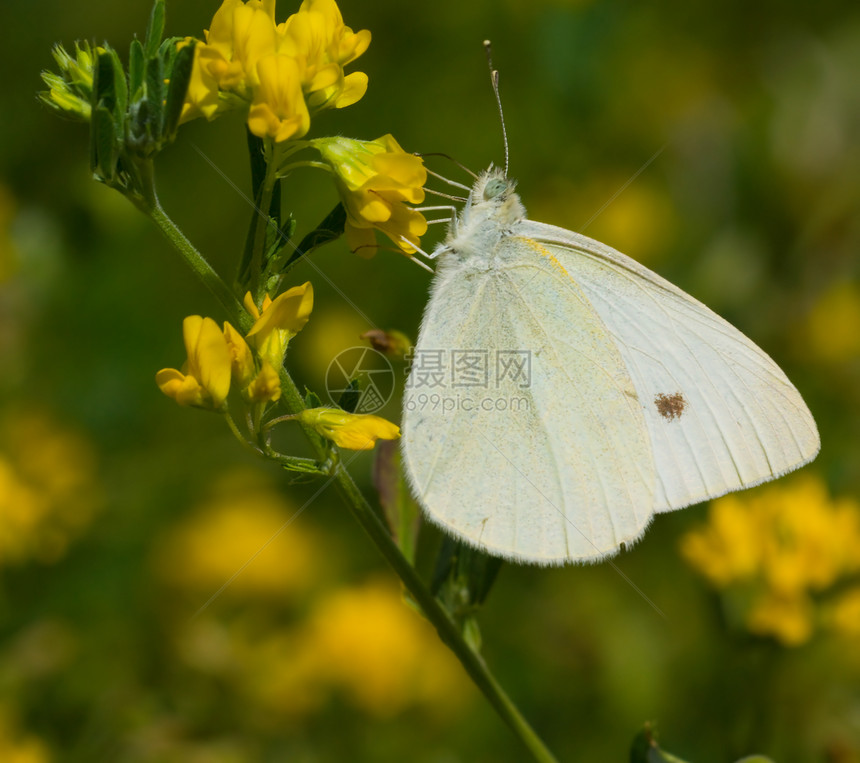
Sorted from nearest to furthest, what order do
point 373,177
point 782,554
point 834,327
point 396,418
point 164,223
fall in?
point 164,223 → point 373,177 → point 782,554 → point 396,418 → point 834,327

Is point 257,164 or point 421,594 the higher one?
point 257,164

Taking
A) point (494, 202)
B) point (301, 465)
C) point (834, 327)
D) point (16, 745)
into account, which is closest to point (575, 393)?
point (494, 202)

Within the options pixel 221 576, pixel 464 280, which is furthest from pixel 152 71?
pixel 221 576

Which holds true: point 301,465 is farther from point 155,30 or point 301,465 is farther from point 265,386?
point 155,30

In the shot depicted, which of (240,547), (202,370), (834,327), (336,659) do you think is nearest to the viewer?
(202,370)

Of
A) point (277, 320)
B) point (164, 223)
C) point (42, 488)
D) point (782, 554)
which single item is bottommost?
point (782, 554)

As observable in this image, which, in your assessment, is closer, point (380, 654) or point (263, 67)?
point (263, 67)

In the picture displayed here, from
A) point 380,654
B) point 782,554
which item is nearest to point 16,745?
point 380,654
